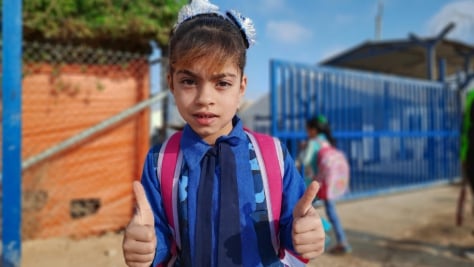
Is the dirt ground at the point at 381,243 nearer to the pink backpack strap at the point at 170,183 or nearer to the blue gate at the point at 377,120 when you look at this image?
the blue gate at the point at 377,120

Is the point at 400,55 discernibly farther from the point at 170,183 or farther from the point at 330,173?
Answer: the point at 170,183

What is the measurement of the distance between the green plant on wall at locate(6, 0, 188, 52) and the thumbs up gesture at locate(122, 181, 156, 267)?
3243 mm

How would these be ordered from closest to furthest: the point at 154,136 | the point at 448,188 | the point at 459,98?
the point at 154,136
the point at 448,188
the point at 459,98

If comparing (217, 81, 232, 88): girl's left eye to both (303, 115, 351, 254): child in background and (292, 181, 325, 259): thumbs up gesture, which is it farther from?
(303, 115, 351, 254): child in background

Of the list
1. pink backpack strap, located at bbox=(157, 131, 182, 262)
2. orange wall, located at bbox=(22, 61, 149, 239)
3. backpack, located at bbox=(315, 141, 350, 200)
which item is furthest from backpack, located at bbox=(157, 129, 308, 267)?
orange wall, located at bbox=(22, 61, 149, 239)

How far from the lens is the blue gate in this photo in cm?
534

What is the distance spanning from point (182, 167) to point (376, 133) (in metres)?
5.95

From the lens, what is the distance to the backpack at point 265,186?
1.25 meters

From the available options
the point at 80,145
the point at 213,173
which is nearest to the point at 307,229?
the point at 213,173

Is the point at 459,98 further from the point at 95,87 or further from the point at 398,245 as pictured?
the point at 95,87

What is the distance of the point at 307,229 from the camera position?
108 cm

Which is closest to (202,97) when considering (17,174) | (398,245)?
(17,174)

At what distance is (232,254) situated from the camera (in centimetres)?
117

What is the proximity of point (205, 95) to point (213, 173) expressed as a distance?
0.26 metres
